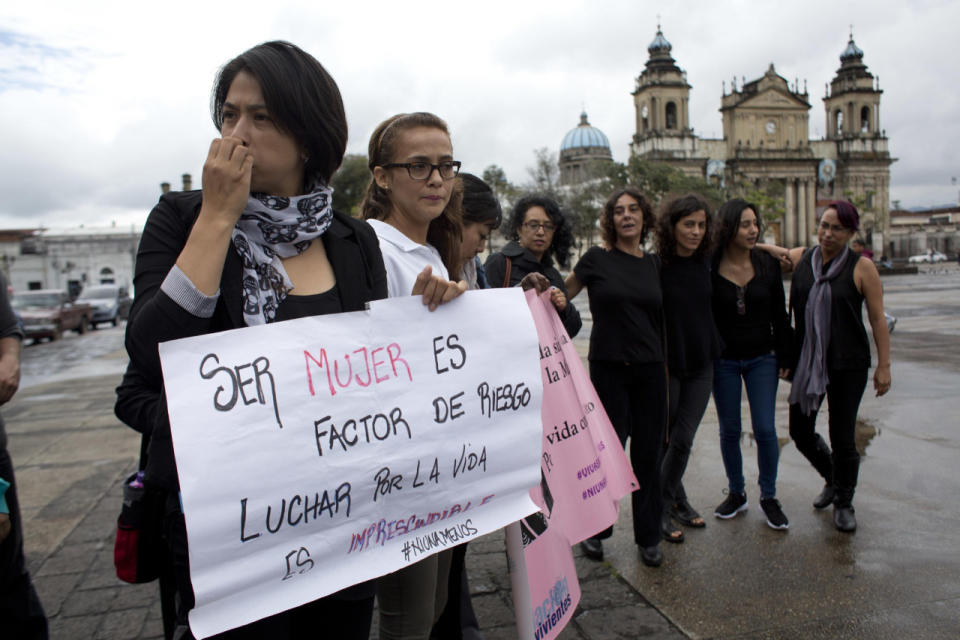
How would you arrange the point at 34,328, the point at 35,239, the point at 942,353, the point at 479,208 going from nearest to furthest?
the point at 479,208, the point at 942,353, the point at 34,328, the point at 35,239

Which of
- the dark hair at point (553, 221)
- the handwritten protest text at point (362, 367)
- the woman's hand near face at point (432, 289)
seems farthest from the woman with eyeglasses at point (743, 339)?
the handwritten protest text at point (362, 367)

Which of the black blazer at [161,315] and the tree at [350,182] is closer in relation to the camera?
the black blazer at [161,315]

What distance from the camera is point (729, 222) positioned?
174 inches

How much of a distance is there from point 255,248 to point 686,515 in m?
3.41

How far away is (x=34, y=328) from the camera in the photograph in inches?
860

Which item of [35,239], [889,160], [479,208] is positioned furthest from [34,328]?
[889,160]

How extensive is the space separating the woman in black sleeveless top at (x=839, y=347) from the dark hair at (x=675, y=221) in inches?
27.0

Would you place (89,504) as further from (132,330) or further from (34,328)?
(34,328)

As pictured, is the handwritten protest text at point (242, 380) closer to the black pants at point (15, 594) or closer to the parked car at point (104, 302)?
the black pants at point (15, 594)

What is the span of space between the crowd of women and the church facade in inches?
2825

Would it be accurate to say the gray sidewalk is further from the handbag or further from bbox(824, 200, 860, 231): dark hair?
bbox(824, 200, 860, 231): dark hair

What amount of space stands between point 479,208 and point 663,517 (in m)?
2.14

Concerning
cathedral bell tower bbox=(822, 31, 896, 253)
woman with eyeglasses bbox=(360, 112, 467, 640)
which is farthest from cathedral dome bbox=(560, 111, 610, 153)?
woman with eyeglasses bbox=(360, 112, 467, 640)

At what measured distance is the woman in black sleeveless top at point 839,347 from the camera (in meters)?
4.20
